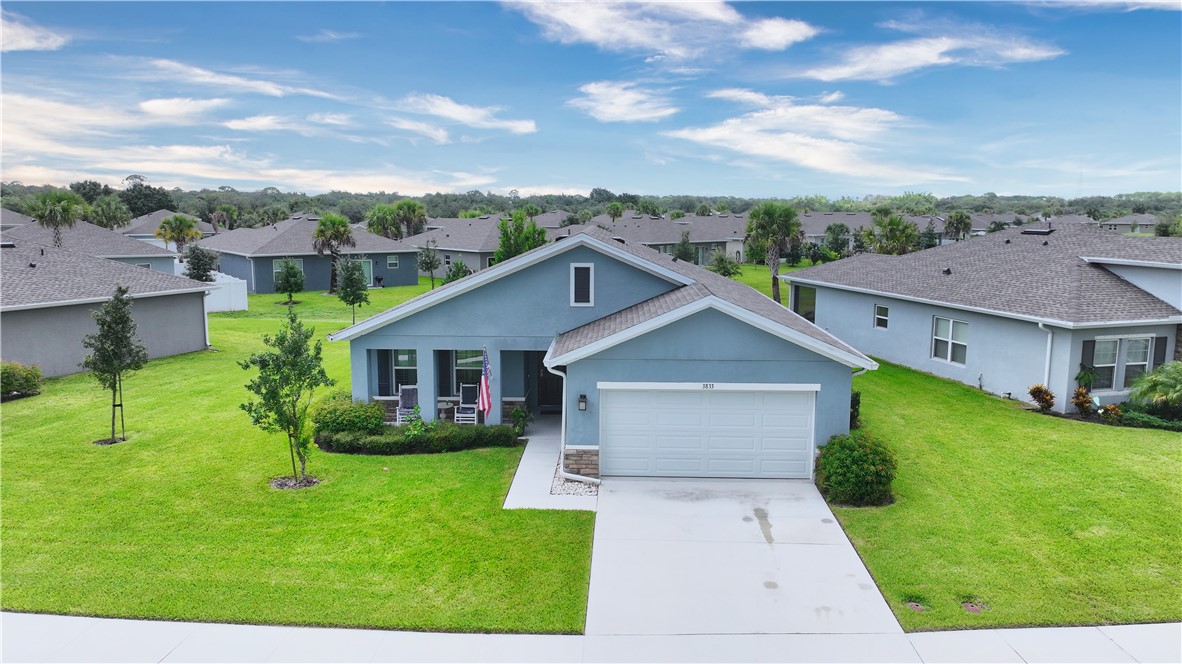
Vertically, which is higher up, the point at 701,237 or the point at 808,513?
the point at 701,237

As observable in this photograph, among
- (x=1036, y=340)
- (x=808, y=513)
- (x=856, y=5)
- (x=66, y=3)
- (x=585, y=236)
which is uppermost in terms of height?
(x=856, y=5)

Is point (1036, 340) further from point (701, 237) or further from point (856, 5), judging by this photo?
point (701, 237)

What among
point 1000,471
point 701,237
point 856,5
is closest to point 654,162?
point 701,237

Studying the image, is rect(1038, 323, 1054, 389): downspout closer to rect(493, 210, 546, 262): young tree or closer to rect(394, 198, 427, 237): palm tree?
rect(493, 210, 546, 262): young tree

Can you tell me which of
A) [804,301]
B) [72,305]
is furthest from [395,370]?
[804,301]

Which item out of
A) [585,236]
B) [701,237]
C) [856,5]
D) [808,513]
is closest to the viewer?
[808,513]

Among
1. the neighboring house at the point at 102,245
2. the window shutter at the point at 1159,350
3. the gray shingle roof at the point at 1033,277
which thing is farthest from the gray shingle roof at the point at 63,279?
the window shutter at the point at 1159,350
